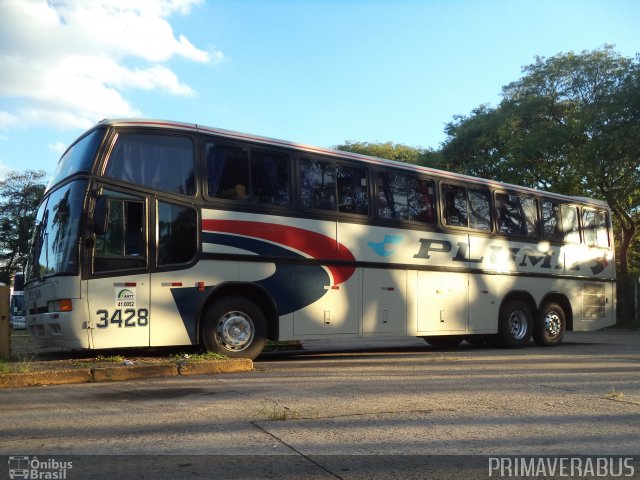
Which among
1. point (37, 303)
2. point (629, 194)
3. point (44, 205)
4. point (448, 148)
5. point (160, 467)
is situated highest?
point (448, 148)

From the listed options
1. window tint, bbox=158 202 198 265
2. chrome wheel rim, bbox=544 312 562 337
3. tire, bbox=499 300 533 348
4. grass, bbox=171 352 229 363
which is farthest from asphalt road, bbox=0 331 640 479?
chrome wheel rim, bbox=544 312 562 337

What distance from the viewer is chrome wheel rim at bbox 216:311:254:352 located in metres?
9.41

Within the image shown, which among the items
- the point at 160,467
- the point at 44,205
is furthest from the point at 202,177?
the point at 160,467

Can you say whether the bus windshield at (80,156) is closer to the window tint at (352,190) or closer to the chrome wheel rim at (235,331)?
the chrome wheel rim at (235,331)

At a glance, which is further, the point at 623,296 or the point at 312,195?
the point at 623,296

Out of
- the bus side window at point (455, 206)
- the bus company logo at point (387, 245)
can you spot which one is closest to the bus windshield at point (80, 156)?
the bus company logo at point (387, 245)

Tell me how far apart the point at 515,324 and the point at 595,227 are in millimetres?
3925

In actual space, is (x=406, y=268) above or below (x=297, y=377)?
above

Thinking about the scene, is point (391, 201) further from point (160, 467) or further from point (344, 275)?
point (160, 467)

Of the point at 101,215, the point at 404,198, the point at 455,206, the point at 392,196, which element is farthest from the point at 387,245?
the point at 101,215

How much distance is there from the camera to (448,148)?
96.4 ft

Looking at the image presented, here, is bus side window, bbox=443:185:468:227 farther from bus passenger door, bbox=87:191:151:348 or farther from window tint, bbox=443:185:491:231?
bus passenger door, bbox=87:191:151:348

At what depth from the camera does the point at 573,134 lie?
22.7 meters

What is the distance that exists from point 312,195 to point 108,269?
3.69 meters
